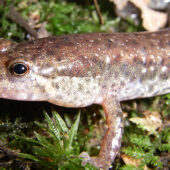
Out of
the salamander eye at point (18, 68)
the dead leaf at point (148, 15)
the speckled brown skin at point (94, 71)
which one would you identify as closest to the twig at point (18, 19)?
the speckled brown skin at point (94, 71)

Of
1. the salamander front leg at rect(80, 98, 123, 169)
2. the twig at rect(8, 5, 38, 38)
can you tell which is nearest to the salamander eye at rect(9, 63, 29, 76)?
the salamander front leg at rect(80, 98, 123, 169)

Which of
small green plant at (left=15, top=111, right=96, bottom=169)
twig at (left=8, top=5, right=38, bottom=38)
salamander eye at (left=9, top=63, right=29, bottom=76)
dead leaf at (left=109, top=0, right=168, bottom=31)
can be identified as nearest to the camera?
salamander eye at (left=9, top=63, right=29, bottom=76)

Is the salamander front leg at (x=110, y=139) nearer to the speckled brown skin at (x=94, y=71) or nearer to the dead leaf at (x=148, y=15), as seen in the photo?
the speckled brown skin at (x=94, y=71)

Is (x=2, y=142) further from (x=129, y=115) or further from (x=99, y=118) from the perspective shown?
(x=129, y=115)

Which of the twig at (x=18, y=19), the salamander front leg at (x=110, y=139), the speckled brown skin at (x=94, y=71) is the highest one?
the twig at (x=18, y=19)

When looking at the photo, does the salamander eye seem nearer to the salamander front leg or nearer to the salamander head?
the salamander head

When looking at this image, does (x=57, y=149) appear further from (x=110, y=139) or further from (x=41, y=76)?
(x=41, y=76)

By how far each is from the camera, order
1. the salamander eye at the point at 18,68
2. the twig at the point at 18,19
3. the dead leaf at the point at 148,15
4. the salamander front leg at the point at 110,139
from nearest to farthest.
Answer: the salamander eye at the point at 18,68 → the salamander front leg at the point at 110,139 → the twig at the point at 18,19 → the dead leaf at the point at 148,15

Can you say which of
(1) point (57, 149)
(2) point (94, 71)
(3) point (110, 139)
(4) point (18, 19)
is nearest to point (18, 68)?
(2) point (94, 71)
